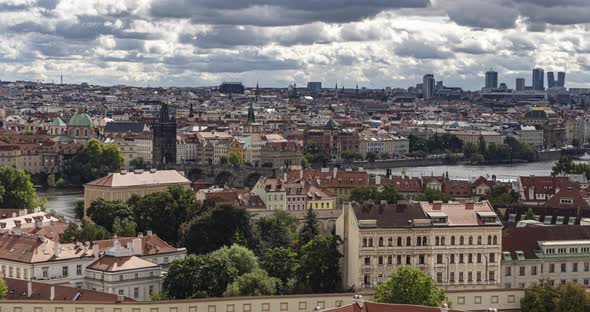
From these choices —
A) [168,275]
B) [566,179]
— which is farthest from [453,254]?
[566,179]

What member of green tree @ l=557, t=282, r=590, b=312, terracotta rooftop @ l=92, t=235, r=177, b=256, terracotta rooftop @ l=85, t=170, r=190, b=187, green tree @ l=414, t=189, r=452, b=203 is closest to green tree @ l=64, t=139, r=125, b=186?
terracotta rooftop @ l=85, t=170, r=190, b=187

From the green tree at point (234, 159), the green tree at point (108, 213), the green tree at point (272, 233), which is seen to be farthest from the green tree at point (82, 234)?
the green tree at point (234, 159)

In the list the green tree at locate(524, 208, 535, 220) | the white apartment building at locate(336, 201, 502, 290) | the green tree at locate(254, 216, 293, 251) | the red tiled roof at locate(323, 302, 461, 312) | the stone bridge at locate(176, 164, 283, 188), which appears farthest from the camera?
the stone bridge at locate(176, 164, 283, 188)

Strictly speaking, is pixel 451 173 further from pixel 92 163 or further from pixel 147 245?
pixel 147 245

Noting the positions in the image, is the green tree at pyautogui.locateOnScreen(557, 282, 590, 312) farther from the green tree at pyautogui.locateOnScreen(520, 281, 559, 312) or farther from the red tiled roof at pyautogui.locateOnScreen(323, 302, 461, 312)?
the red tiled roof at pyautogui.locateOnScreen(323, 302, 461, 312)

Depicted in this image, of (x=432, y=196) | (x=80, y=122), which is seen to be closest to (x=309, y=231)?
(x=432, y=196)

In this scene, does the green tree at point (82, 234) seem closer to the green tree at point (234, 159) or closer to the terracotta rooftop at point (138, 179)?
the terracotta rooftop at point (138, 179)

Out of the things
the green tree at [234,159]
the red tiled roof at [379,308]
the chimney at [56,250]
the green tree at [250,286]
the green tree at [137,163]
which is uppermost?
the red tiled roof at [379,308]
